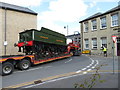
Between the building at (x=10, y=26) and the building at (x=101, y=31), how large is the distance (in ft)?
42.5

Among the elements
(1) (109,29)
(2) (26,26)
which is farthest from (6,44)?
(1) (109,29)

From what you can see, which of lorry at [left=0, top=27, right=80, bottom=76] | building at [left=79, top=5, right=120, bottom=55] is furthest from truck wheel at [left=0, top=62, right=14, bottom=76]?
building at [left=79, top=5, right=120, bottom=55]

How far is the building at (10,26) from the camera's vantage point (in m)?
17.3

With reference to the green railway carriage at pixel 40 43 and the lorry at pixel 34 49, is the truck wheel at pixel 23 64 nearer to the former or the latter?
the lorry at pixel 34 49

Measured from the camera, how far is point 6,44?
16.9 m

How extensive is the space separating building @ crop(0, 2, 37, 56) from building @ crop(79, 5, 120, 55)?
1296 cm

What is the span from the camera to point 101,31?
2053 cm

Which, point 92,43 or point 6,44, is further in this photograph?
point 92,43

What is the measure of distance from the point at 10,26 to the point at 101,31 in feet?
55.5

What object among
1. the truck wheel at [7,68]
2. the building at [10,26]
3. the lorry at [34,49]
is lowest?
the truck wheel at [7,68]

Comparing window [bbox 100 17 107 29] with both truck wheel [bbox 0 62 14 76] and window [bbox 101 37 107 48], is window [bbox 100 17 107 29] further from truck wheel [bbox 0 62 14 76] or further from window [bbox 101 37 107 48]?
truck wheel [bbox 0 62 14 76]

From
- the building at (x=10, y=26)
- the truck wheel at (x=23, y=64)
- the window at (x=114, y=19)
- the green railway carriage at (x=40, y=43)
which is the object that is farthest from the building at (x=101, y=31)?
the truck wheel at (x=23, y=64)

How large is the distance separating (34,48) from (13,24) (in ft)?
37.9

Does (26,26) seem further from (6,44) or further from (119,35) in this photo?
(119,35)
